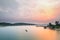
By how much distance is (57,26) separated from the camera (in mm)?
17438

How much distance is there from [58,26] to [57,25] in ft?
0.94

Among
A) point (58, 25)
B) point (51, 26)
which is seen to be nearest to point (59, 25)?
point (58, 25)

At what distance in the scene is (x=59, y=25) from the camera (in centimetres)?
1716

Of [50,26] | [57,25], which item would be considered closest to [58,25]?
[57,25]

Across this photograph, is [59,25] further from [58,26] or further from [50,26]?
[50,26]

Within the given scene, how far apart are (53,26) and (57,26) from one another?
59 cm

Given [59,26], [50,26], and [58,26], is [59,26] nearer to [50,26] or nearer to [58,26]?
[58,26]

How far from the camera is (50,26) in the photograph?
18234 millimetres

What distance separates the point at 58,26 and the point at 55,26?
0.41 metres

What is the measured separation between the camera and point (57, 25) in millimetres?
17266

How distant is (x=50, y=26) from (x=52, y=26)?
13.1 inches

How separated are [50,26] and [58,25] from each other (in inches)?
53.3

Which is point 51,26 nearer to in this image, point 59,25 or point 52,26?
point 52,26

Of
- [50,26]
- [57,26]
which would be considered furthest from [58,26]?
[50,26]
